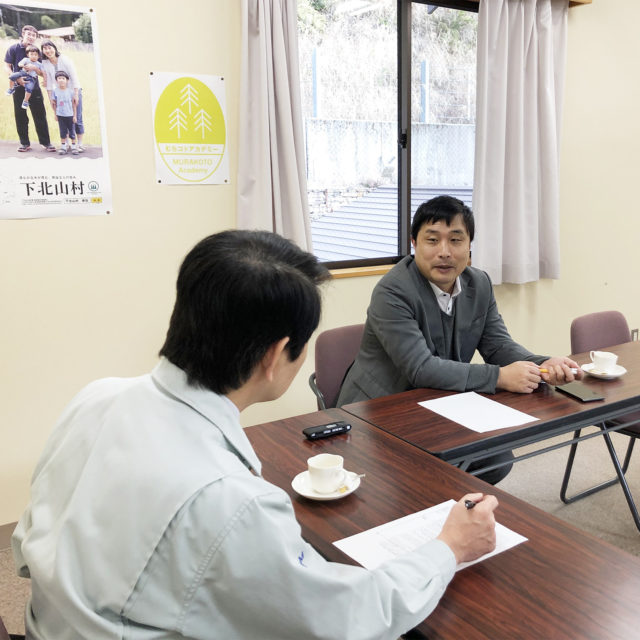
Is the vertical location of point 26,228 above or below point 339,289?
above

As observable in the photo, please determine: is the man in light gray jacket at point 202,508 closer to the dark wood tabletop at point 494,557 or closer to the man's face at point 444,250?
the dark wood tabletop at point 494,557

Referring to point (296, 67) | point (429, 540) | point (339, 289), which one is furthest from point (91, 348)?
point (429, 540)

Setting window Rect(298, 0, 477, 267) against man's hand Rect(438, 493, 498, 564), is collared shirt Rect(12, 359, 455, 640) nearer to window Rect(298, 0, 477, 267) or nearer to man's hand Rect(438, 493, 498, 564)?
man's hand Rect(438, 493, 498, 564)

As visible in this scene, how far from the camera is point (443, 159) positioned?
3684 mm

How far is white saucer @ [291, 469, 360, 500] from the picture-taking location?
1.32m

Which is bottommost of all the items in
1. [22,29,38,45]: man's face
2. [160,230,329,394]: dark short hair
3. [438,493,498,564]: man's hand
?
[438,493,498,564]: man's hand

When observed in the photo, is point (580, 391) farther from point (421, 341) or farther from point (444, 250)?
point (444, 250)

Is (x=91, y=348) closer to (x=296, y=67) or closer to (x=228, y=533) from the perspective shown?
(x=296, y=67)

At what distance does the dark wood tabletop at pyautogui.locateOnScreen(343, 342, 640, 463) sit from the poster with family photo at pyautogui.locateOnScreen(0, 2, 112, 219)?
155cm

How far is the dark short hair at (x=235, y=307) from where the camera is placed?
0.88 m

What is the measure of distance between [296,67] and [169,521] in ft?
8.37

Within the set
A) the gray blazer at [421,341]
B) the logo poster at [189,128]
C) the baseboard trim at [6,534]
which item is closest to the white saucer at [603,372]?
the gray blazer at [421,341]

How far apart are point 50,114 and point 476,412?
2.04m

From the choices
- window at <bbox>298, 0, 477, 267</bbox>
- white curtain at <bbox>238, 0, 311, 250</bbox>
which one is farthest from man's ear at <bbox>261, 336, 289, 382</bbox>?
window at <bbox>298, 0, 477, 267</bbox>
